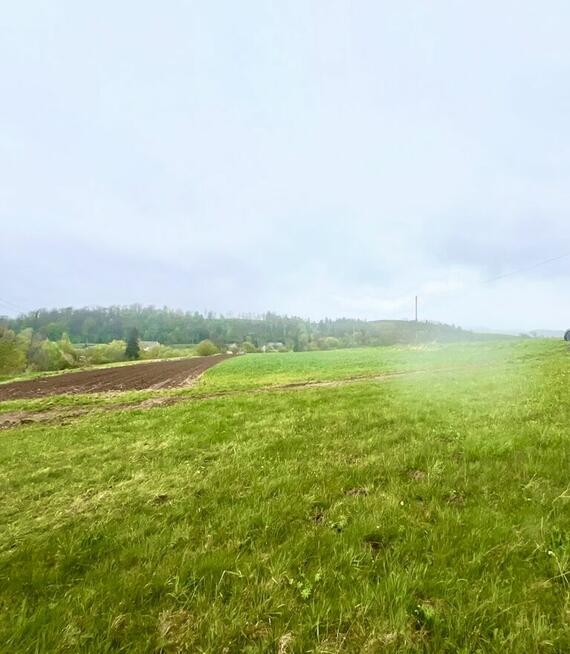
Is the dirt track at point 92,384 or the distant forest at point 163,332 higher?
the distant forest at point 163,332

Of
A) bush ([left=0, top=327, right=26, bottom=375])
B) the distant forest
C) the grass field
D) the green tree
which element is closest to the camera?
the grass field

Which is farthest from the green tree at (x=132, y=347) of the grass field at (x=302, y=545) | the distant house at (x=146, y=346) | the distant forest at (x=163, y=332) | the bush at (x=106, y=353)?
the grass field at (x=302, y=545)

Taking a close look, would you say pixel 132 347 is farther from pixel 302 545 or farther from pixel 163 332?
pixel 302 545

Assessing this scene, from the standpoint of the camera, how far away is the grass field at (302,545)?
9.20 feet

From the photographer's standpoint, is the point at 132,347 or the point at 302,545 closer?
the point at 302,545

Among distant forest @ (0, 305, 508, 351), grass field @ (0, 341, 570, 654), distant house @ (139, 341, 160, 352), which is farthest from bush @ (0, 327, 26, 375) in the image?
distant forest @ (0, 305, 508, 351)

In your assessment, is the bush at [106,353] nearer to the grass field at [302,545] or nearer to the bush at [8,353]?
the bush at [8,353]

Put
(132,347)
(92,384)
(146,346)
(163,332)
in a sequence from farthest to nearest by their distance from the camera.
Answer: (163,332)
(146,346)
(132,347)
(92,384)

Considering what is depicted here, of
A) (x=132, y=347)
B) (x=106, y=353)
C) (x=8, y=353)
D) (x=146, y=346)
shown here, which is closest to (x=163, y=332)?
(x=146, y=346)

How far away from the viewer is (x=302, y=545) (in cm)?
395

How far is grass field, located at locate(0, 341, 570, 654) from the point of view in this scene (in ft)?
9.20

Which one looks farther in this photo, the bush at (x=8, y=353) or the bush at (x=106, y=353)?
the bush at (x=106, y=353)

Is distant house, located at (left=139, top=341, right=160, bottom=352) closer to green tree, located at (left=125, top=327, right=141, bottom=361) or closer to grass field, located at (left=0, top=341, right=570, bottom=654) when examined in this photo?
green tree, located at (left=125, top=327, right=141, bottom=361)

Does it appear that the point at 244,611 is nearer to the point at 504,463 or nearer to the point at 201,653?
the point at 201,653
